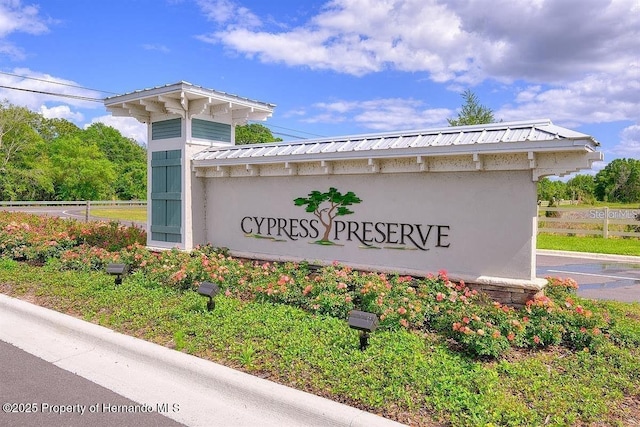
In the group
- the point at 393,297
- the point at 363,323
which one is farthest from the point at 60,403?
the point at 393,297

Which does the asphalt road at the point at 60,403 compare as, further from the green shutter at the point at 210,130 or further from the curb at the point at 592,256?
the curb at the point at 592,256

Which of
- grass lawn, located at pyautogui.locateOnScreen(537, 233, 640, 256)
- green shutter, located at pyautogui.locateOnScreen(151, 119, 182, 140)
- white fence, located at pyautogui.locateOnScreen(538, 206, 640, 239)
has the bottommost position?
grass lawn, located at pyautogui.locateOnScreen(537, 233, 640, 256)

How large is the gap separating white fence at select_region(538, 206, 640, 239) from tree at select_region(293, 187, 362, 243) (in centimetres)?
1505

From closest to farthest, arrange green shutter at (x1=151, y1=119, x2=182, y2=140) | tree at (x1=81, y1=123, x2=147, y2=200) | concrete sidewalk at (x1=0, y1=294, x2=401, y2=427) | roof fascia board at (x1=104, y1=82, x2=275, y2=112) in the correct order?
concrete sidewalk at (x1=0, y1=294, x2=401, y2=427)
roof fascia board at (x1=104, y1=82, x2=275, y2=112)
green shutter at (x1=151, y1=119, x2=182, y2=140)
tree at (x1=81, y1=123, x2=147, y2=200)

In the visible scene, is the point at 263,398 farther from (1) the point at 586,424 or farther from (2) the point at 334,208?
(2) the point at 334,208

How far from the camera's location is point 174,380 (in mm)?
4590

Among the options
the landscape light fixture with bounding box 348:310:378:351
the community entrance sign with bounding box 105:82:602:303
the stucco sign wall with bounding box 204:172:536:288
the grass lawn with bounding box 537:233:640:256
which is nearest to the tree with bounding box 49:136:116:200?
the community entrance sign with bounding box 105:82:602:303

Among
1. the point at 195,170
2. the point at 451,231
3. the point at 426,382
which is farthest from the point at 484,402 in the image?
the point at 195,170

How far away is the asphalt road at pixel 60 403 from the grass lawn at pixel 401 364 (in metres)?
0.95

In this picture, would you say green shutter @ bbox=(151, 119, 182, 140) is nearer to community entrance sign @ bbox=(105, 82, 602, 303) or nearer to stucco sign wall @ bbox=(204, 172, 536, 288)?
community entrance sign @ bbox=(105, 82, 602, 303)

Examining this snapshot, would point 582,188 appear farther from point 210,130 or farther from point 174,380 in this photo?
point 174,380

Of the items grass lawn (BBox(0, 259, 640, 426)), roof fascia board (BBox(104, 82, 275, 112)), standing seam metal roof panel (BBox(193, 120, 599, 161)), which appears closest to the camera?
grass lawn (BBox(0, 259, 640, 426))

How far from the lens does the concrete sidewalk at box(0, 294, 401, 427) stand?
12.3ft

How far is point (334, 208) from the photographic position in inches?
301
